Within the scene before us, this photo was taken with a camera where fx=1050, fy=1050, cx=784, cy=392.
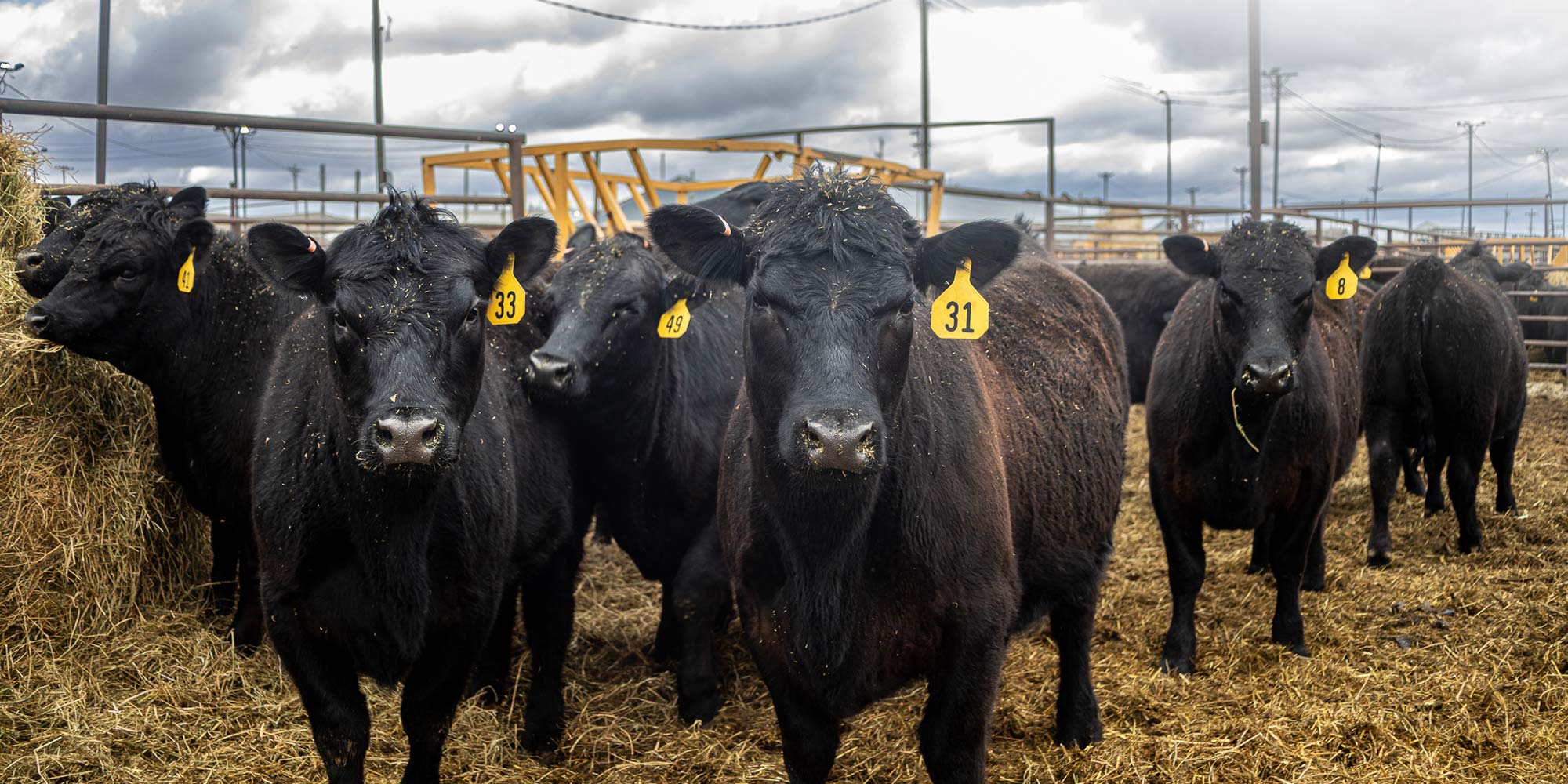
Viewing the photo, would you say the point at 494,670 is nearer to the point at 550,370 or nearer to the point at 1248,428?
the point at 550,370

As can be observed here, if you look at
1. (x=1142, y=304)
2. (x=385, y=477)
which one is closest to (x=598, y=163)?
(x=1142, y=304)

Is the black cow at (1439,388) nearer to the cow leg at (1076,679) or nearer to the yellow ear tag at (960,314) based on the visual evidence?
the cow leg at (1076,679)

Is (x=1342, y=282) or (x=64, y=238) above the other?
(x=64, y=238)

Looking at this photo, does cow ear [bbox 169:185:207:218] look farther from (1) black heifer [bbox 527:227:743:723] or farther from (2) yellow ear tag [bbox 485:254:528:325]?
(2) yellow ear tag [bbox 485:254:528:325]

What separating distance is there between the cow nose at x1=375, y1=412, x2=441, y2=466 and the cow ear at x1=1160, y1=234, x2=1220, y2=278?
13.4 feet

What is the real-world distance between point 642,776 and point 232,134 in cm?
2457

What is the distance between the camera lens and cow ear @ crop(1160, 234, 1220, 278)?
18.3ft

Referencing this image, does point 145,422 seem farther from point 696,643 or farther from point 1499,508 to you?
point 1499,508

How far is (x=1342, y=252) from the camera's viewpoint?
5.75m

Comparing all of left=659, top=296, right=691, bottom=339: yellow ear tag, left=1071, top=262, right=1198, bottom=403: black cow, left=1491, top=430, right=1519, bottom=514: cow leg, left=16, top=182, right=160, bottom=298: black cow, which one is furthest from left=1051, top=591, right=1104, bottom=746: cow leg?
left=1071, top=262, right=1198, bottom=403: black cow

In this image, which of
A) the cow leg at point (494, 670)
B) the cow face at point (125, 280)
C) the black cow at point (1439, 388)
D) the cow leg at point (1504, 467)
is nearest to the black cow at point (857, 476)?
the cow leg at point (494, 670)

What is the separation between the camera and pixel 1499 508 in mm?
8031

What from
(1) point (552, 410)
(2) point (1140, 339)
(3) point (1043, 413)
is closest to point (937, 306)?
(3) point (1043, 413)

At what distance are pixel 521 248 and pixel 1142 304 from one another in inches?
368
